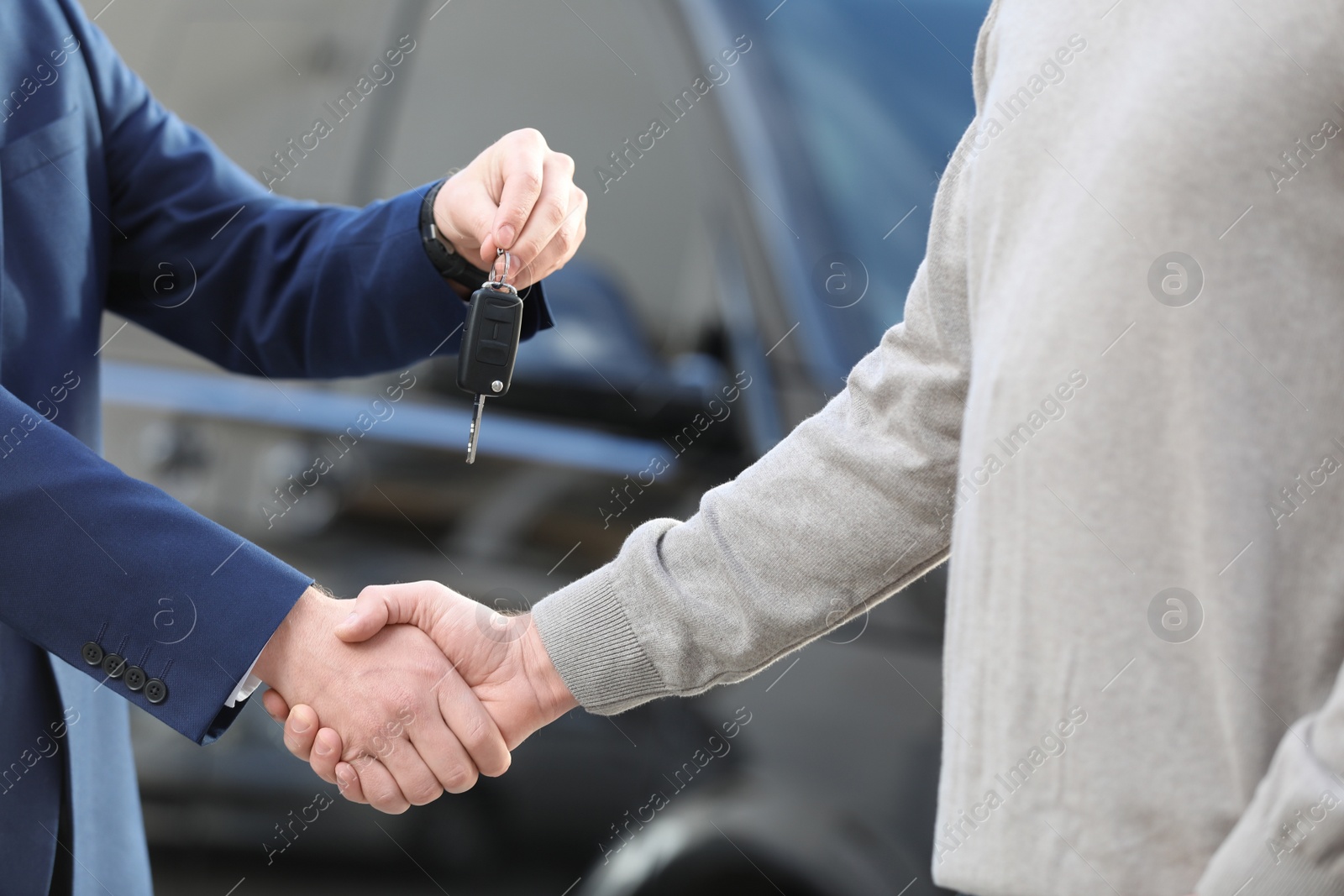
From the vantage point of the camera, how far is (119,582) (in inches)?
55.5

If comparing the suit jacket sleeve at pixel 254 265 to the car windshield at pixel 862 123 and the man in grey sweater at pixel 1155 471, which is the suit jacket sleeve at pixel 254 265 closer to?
the car windshield at pixel 862 123

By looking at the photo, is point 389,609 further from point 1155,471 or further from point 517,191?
point 1155,471

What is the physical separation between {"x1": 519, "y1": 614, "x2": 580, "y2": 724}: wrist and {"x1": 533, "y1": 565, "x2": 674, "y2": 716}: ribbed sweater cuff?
90mm

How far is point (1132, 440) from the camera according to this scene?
0.91 meters

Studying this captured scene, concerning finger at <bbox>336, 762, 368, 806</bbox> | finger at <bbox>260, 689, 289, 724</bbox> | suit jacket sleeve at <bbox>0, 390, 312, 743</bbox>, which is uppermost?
suit jacket sleeve at <bbox>0, 390, 312, 743</bbox>

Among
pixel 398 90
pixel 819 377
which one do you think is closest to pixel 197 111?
pixel 398 90

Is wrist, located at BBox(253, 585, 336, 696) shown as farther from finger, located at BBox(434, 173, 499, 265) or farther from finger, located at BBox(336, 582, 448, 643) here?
finger, located at BBox(434, 173, 499, 265)

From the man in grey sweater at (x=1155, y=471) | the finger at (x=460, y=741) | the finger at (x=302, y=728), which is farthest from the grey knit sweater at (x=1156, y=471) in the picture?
the finger at (x=302, y=728)

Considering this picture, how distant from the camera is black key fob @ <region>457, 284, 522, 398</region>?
1563 mm

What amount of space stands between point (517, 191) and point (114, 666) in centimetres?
74

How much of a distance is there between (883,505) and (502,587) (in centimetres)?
103

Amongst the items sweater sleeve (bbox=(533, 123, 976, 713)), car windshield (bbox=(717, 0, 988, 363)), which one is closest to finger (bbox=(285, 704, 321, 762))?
sweater sleeve (bbox=(533, 123, 976, 713))

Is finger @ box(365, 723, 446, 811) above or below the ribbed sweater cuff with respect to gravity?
below

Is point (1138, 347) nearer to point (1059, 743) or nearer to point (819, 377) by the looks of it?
point (1059, 743)
